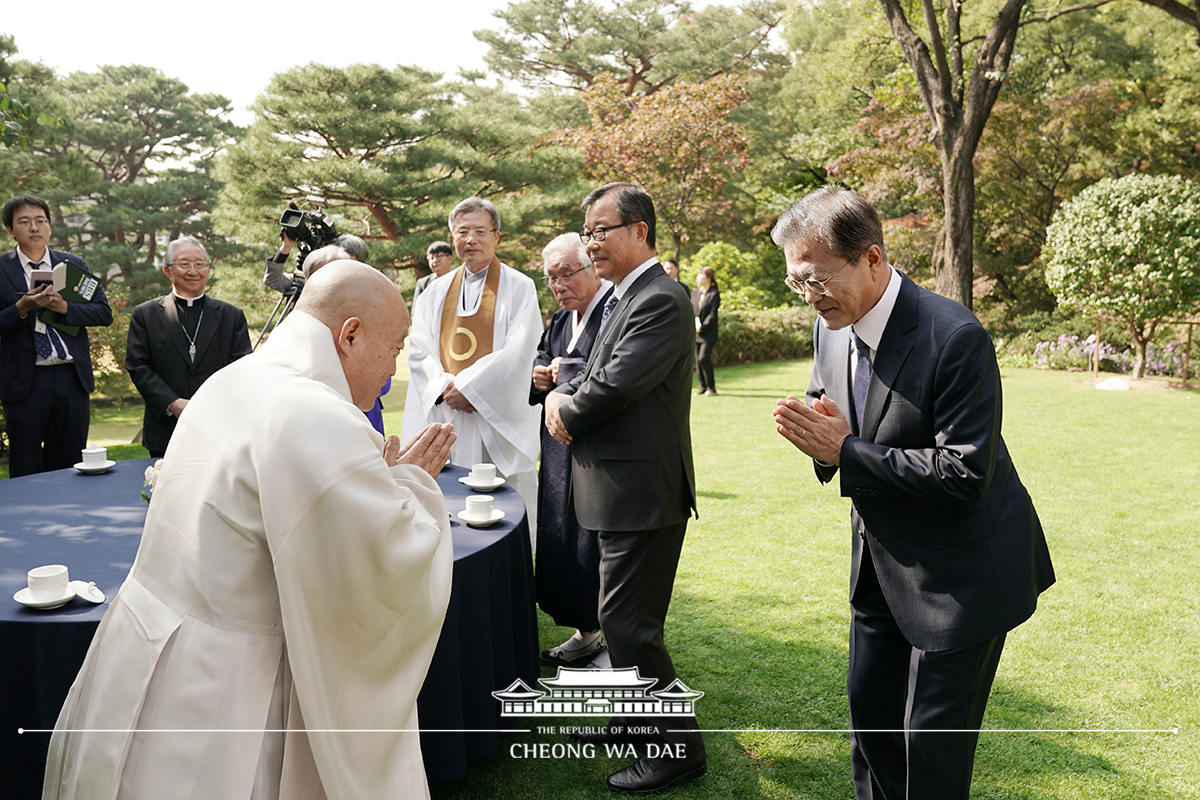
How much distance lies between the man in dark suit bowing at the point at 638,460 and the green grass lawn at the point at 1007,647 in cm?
42

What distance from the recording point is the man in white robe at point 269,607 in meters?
1.58

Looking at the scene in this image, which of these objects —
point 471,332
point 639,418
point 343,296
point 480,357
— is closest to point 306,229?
point 471,332

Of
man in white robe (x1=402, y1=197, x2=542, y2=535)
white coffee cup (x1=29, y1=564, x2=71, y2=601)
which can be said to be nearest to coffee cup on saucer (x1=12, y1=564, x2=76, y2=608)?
white coffee cup (x1=29, y1=564, x2=71, y2=601)

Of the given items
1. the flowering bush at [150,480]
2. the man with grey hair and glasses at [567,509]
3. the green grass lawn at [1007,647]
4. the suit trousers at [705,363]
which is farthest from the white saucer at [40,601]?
the suit trousers at [705,363]

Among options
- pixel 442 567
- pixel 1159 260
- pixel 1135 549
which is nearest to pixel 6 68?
pixel 442 567

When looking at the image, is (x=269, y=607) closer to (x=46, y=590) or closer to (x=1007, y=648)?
(x=46, y=590)

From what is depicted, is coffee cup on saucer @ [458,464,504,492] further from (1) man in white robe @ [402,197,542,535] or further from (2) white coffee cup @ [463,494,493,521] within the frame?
(1) man in white robe @ [402,197,542,535]

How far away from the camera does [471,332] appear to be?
194 inches

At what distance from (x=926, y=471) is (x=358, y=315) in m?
1.35

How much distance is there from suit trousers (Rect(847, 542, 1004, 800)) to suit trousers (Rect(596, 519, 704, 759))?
0.64 meters

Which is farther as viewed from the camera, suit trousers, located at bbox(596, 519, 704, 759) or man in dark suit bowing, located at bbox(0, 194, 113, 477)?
man in dark suit bowing, located at bbox(0, 194, 113, 477)

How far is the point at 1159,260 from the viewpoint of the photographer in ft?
40.4

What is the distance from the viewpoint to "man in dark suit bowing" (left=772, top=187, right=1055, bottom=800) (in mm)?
1941

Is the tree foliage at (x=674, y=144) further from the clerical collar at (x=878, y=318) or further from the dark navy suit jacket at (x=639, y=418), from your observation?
the clerical collar at (x=878, y=318)
